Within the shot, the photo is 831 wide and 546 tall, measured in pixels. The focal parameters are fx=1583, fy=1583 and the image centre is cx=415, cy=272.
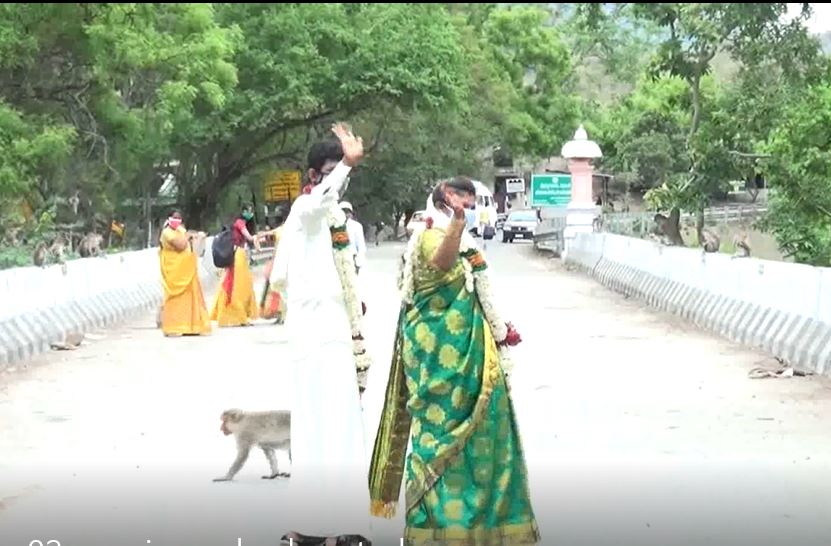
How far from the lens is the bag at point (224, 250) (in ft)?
67.6

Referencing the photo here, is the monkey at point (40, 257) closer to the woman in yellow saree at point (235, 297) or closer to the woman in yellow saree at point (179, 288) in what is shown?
the woman in yellow saree at point (179, 288)

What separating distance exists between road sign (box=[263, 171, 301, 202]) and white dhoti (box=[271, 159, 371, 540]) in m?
40.6

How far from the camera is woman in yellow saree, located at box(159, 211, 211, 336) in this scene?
63.3 ft

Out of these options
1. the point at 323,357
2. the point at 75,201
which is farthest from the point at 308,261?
the point at 75,201

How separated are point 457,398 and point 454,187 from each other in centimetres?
87

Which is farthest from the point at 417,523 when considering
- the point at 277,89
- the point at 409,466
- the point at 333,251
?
the point at 277,89

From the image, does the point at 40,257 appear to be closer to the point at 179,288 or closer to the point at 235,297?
the point at 179,288

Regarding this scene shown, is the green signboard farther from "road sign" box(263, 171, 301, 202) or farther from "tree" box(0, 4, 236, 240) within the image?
"tree" box(0, 4, 236, 240)

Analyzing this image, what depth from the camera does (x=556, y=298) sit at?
25734 mm

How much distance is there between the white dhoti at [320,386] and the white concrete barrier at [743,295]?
7759 millimetres

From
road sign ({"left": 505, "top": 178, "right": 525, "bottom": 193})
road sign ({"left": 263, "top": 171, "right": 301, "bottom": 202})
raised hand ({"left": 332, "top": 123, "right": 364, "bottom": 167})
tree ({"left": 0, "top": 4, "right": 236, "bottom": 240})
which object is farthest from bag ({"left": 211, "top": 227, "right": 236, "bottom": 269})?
road sign ({"left": 505, "top": 178, "right": 525, "bottom": 193})

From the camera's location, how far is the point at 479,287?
263 inches

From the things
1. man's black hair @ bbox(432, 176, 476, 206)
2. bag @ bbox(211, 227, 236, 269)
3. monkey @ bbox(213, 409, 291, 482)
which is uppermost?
man's black hair @ bbox(432, 176, 476, 206)

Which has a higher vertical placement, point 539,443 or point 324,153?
point 324,153
